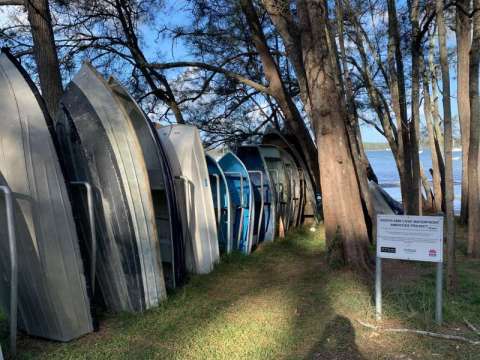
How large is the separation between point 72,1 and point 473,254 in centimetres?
931

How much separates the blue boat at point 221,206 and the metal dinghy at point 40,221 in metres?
3.26

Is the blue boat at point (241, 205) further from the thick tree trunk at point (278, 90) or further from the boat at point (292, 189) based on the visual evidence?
the boat at point (292, 189)

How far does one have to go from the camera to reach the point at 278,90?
28.2 feet

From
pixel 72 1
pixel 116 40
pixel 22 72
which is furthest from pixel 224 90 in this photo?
pixel 22 72

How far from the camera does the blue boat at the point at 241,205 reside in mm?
7352

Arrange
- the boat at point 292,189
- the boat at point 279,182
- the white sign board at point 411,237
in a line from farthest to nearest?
the boat at point 292,189 < the boat at point 279,182 < the white sign board at point 411,237

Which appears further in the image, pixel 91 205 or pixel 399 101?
pixel 399 101

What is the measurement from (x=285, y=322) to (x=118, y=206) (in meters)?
1.96

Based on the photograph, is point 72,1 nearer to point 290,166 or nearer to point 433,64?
point 290,166

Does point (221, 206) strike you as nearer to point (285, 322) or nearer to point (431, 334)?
point (285, 322)

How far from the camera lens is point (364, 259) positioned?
5.30 metres

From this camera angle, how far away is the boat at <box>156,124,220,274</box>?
5.79 meters

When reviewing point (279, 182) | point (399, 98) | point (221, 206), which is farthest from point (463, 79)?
point (221, 206)

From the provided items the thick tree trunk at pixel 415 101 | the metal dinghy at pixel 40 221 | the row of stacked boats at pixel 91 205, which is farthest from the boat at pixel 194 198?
the thick tree trunk at pixel 415 101
